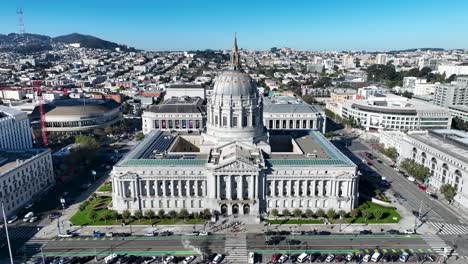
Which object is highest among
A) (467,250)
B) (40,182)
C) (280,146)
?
(280,146)

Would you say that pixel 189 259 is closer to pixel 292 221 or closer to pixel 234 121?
pixel 292 221

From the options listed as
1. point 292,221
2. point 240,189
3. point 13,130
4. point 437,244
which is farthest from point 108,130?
point 437,244

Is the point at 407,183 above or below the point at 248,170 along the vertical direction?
below

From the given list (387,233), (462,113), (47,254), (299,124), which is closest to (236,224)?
(387,233)

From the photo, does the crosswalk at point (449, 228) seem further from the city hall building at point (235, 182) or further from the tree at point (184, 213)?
the tree at point (184, 213)

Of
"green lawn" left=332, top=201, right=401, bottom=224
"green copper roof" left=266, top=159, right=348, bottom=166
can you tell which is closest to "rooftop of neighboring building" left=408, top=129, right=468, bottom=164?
"green lawn" left=332, top=201, right=401, bottom=224

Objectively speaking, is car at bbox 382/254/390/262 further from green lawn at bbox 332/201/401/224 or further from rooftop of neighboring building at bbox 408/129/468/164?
rooftop of neighboring building at bbox 408/129/468/164

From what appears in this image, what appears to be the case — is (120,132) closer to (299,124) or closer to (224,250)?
(299,124)
